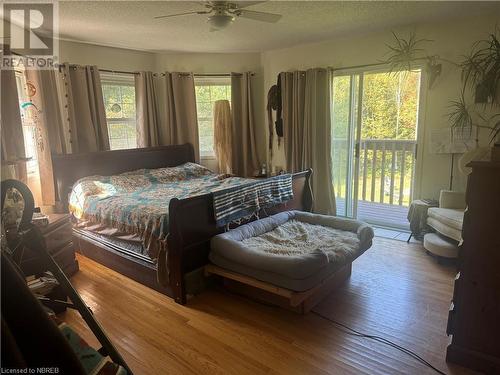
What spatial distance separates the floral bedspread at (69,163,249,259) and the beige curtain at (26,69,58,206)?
0.99ft

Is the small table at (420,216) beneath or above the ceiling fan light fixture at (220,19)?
beneath

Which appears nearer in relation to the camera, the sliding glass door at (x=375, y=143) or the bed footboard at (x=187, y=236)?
the bed footboard at (x=187, y=236)

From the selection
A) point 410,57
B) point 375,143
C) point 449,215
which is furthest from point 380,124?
point 449,215

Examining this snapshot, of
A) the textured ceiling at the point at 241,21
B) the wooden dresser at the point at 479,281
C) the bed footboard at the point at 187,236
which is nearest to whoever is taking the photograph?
the wooden dresser at the point at 479,281

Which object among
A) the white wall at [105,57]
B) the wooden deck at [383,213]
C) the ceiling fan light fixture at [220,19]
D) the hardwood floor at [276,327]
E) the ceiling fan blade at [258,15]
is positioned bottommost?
the hardwood floor at [276,327]

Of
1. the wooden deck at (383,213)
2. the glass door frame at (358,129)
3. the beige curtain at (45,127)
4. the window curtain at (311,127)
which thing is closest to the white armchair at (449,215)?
the glass door frame at (358,129)

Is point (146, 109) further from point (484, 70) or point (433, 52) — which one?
point (484, 70)

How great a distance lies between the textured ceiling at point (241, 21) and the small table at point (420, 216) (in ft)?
6.37

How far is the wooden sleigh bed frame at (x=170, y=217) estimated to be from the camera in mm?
2500

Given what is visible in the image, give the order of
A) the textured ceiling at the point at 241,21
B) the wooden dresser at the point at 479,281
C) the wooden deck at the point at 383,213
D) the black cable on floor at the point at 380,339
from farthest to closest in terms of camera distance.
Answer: the wooden deck at the point at 383,213, the textured ceiling at the point at 241,21, the black cable on floor at the point at 380,339, the wooden dresser at the point at 479,281

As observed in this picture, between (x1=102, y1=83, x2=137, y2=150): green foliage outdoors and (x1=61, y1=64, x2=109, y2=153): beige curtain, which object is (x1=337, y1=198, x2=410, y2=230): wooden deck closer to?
(x1=102, y1=83, x2=137, y2=150): green foliage outdoors

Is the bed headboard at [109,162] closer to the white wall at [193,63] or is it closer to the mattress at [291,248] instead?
the white wall at [193,63]

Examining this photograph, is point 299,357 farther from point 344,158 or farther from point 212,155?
point 212,155

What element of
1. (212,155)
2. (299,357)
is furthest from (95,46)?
(299,357)
